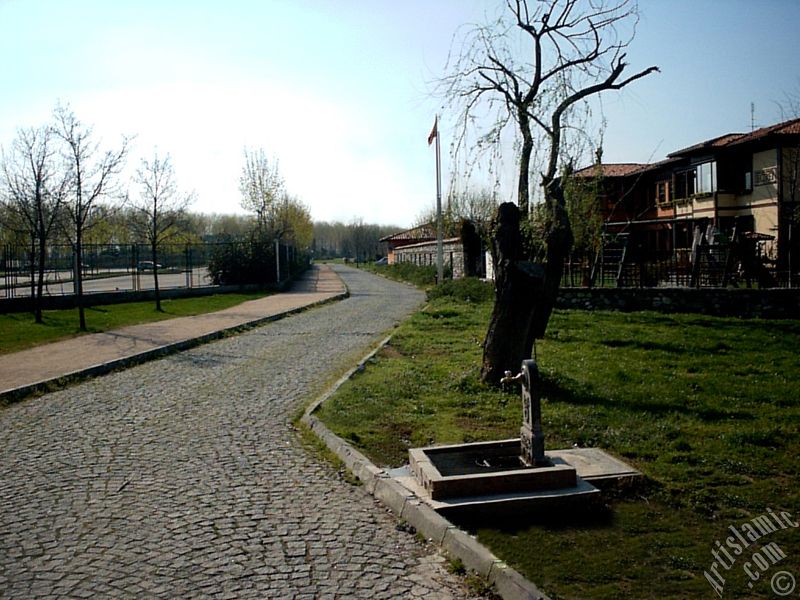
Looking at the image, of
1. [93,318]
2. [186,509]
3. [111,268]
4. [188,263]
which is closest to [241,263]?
[188,263]

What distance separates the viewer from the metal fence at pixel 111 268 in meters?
27.3

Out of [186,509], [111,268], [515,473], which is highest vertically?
[111,268]

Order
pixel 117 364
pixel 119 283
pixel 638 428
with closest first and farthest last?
pixel 638 428 < pixel 117 364 < pixel 119 283

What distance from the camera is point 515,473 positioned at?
5.88 meters

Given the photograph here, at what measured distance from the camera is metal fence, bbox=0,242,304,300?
2734cm

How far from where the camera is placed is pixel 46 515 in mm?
5863

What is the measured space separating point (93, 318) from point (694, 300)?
55.8ft

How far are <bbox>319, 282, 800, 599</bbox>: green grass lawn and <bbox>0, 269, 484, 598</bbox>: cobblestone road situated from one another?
0.81 metres

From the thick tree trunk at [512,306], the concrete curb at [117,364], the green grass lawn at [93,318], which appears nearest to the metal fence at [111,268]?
the green grass lawn at [93,318]

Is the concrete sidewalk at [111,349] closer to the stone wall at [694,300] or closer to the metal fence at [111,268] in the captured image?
the metal fence at [111,268]

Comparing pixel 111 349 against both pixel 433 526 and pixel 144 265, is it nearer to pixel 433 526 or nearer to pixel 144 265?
pixel 433 526

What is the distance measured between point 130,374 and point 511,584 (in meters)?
10.0

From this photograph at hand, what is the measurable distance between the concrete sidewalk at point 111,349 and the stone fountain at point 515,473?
279 inches

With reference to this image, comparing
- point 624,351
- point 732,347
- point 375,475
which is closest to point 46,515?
point 375,475
